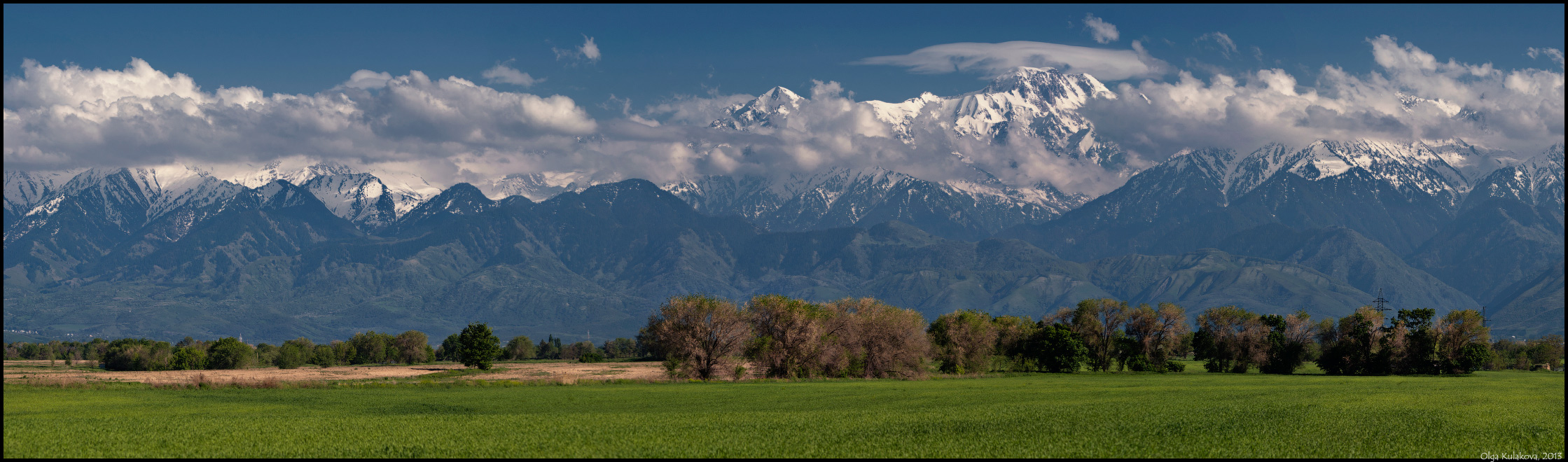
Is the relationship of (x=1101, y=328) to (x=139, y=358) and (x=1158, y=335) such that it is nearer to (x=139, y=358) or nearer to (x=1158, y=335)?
(x=1158, y=335)

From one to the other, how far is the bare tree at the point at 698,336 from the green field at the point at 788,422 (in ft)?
74.5

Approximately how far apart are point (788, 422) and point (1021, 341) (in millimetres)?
97071

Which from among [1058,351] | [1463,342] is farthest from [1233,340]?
[1463,342]

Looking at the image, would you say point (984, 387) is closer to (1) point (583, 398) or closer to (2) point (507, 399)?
(1) point (583, 398)

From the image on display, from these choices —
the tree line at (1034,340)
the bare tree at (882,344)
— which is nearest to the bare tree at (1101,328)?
the tree line at (1034,340)

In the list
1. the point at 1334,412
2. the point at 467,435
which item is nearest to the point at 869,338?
the point at 1334,412

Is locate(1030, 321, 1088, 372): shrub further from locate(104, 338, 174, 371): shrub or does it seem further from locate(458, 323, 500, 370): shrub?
locate(104, 338, 174, 371): shrub

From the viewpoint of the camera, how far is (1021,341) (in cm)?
14938

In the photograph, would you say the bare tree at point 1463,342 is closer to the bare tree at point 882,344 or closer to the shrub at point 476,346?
the bare tree at point 882,344

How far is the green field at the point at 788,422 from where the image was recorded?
155 ft

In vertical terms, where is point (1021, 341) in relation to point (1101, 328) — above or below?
below

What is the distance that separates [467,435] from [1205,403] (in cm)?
5230

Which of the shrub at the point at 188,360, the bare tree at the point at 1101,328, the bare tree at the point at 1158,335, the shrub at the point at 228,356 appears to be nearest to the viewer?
the bare tree at the point at 1158,335

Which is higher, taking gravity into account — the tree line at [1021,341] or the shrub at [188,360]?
the tree line at [1021,341]
